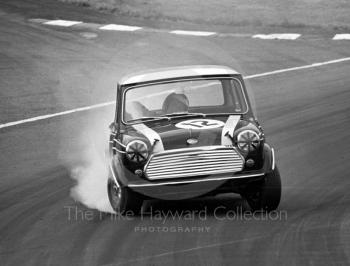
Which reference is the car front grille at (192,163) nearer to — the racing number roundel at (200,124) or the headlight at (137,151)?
the headlight at (137,151)

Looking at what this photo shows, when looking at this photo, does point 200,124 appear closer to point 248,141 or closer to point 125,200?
point 248,141

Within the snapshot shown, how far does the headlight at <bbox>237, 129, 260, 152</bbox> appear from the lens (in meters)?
9.24

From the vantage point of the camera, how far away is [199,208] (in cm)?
979

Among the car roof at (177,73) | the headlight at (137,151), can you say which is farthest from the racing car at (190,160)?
the car roof at (177,73)

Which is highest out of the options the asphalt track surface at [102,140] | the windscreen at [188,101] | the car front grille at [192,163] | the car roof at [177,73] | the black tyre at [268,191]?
the car roof at [177,73]

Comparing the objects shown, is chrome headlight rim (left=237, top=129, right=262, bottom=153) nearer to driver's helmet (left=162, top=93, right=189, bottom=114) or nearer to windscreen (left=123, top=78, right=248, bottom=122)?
windscreen (left=123, top=78, right=248, bottom=122)

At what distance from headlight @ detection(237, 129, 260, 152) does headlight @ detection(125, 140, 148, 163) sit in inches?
37.1

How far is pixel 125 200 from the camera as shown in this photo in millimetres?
9352

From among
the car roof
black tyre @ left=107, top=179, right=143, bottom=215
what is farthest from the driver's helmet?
black tyre @ left=107, top=179, right=143, bottom=215

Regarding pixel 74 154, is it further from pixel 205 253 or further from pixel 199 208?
pixel 205 253

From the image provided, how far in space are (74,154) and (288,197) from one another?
4389 mm

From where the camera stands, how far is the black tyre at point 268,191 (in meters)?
9.23

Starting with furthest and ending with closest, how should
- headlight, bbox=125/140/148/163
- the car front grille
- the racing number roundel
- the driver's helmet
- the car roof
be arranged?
the car roof, the driver's helmet, the racing number roundel, headlight, bbox=125/140/148/163, the car front grille

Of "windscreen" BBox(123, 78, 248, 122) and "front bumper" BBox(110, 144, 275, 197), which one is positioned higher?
"windscreen" BBox(123, 78, 248, 122)
